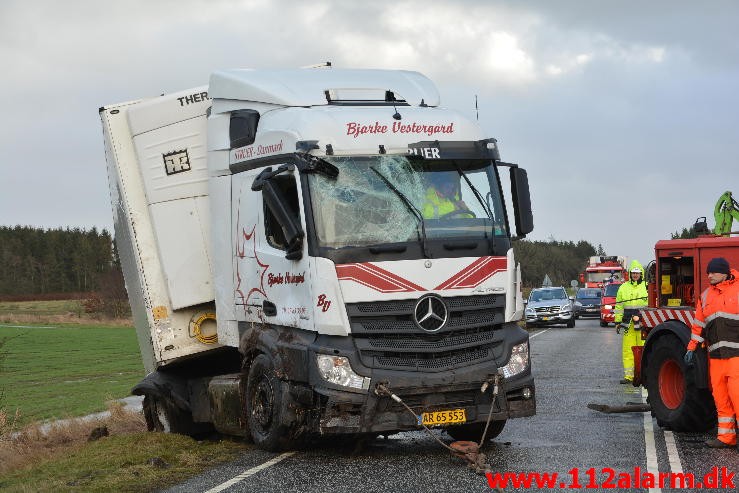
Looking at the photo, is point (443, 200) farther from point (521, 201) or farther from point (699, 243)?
point (699, 243)

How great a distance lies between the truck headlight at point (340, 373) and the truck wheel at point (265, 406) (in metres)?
0.67

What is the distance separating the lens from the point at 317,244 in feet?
31.7

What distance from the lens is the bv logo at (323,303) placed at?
376 inches

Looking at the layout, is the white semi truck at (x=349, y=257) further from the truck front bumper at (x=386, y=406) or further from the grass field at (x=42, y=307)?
the grass field at (x=42, y=307)

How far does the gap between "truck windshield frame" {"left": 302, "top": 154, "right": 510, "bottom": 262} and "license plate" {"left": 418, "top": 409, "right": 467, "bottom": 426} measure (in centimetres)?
140

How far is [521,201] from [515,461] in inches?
96.8

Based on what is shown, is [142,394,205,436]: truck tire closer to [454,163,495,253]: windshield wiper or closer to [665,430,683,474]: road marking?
[454,163,495,253]: windshield wiper

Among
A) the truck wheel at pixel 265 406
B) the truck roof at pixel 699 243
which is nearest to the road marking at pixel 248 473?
the truck wheel at pixel 265 406

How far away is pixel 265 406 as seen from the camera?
34.4 ft

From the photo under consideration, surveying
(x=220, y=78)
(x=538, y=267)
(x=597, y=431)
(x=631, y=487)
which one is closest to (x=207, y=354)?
(x=220, y=78)

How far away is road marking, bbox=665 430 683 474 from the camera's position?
902 cm

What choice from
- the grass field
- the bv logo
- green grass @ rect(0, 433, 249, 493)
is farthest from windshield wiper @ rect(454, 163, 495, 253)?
the grass field

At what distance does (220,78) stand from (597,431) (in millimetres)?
5426

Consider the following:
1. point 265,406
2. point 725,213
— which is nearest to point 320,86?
point 265,406
